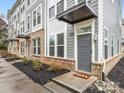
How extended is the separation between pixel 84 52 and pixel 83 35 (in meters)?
1.02

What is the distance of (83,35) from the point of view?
8539 mm

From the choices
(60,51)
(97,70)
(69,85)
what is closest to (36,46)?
(60,51)

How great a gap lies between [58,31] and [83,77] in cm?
527

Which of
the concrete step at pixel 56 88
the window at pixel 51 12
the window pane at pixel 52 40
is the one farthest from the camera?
the window at pixel 51 12

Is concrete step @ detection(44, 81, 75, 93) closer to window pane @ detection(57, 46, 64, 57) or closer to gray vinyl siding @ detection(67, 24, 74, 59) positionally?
gray vinyl siding @ detection(67, 24, 74, 59)

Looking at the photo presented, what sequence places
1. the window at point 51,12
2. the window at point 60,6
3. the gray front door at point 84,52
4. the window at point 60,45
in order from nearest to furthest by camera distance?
1. the gray front door at point 84,52
2. the window at point 60,45
3. the window at point 60,6
4. the window at point 51,12

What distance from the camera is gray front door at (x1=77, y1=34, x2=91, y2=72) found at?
26.7ft

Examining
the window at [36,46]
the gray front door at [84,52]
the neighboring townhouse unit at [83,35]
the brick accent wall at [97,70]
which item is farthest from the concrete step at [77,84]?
the window at [36,46]

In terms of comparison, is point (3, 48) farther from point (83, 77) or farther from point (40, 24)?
point (83, 77)

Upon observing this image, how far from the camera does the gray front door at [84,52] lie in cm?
812

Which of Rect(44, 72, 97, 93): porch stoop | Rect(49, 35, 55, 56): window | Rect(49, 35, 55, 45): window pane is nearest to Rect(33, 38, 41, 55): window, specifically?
Rect(49, 35, 55, 56): window

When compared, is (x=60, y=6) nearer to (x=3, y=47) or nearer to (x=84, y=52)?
(x=84, y=52)

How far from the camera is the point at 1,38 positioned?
42.2 meters

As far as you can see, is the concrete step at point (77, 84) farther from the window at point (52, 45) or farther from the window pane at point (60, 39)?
the window at point (52, 45)
